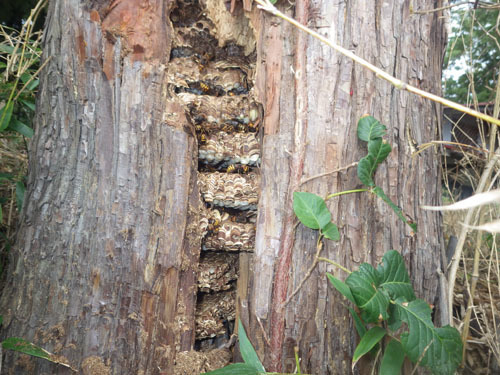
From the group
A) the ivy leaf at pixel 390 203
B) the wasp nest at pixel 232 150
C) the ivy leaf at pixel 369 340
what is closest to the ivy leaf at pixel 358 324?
the ivy leaf at pixel 369 340

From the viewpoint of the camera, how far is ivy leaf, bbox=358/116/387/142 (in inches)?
45.3

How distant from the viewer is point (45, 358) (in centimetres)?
119

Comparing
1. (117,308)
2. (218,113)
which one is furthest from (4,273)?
(218,113)

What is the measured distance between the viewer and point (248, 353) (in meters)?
1.11

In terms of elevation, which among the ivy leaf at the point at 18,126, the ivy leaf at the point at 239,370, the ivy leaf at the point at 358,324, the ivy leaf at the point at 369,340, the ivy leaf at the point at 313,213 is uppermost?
the ivy leaf at the point at 18,126

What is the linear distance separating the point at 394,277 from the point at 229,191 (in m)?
0.64

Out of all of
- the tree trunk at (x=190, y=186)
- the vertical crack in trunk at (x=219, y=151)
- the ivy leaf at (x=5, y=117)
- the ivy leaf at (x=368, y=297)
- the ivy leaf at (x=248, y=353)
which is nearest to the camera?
the ivy leaf at (x=368, y=297)

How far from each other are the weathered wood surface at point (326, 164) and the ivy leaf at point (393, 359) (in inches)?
4.2

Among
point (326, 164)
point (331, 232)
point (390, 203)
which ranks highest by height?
point (326, 164)

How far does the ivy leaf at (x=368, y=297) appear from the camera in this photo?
98 cm

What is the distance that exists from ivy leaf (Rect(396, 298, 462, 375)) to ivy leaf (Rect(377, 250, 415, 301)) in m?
0.08

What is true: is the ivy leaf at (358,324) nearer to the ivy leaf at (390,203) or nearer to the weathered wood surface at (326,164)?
the weathered wood surface at (326,164)

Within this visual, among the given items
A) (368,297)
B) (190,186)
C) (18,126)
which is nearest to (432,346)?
(368,297)

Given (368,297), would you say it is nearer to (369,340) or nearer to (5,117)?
(369,340)
